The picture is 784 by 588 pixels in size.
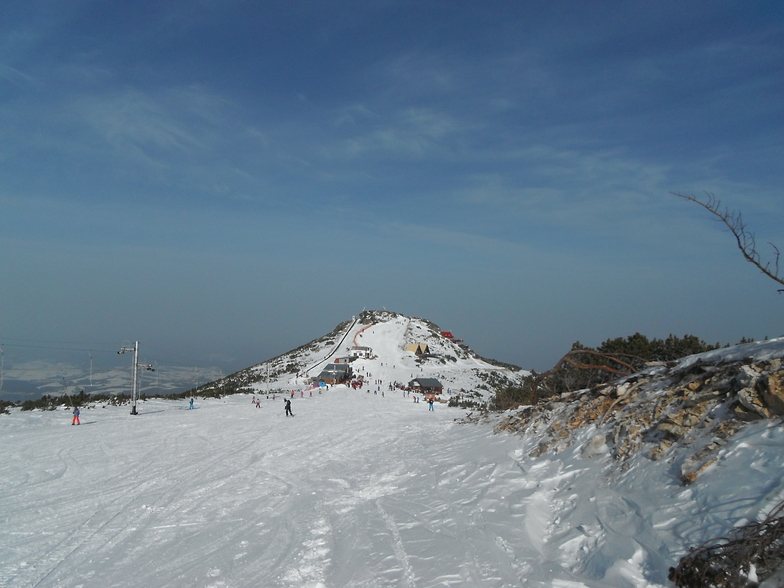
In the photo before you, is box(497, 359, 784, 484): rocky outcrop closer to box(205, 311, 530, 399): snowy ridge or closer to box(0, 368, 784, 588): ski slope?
box(0, 368, 784, 588): ski slope

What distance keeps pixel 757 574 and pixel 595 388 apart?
21.0 ft

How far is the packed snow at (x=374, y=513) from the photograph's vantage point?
192 inches

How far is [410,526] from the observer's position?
734cm

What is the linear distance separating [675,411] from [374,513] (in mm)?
5013

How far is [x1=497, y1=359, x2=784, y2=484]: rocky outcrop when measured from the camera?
5.40 metres

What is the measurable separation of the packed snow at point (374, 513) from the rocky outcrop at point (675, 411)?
8.1 inches

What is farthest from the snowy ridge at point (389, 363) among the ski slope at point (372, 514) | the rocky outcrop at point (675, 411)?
the rocky outcrop at point (675, 411)

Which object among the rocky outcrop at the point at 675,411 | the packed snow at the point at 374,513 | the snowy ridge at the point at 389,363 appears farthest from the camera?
the snowy ridge at the point at 389,363

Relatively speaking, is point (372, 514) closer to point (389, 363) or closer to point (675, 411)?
point (675, 411)

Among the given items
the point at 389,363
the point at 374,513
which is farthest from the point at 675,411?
the point at 389,363

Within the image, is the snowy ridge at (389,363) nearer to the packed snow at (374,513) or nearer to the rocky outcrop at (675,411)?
the packed snow at (374,513)

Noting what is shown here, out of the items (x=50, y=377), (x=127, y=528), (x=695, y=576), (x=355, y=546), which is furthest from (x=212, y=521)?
(x=50, y=377)

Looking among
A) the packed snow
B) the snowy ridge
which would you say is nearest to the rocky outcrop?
the packed snow

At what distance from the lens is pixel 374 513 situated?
827 cm
